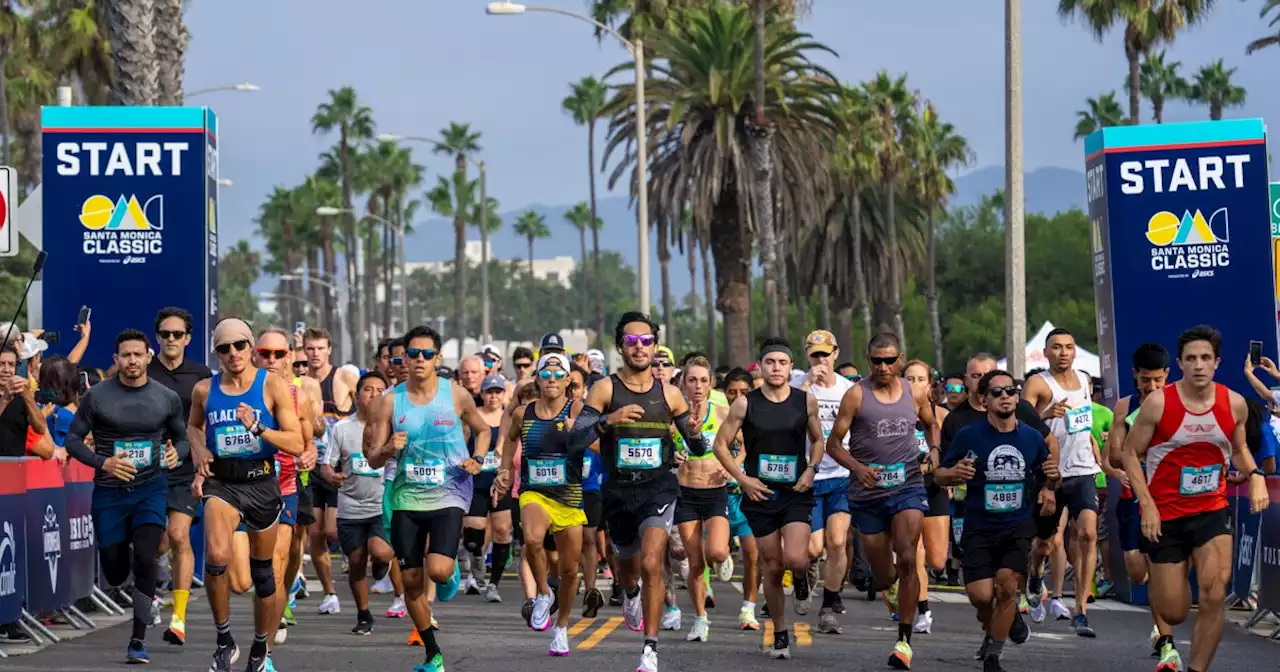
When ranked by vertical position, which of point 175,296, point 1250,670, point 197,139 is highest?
point 197,139

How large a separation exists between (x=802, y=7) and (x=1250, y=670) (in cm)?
2884

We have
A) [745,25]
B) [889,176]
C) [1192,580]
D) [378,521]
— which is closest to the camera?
[378,521]

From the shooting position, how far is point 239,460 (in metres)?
11.5

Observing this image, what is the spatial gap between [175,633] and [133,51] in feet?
40.3

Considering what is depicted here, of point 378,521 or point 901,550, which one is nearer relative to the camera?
point 901,550

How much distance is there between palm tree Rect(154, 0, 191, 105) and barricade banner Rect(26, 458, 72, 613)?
39.6ft

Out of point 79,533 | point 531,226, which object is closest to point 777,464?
point 79,533

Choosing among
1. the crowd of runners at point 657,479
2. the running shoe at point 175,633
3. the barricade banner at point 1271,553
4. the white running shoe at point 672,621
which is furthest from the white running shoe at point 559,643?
the barricade banner at point 1271,553

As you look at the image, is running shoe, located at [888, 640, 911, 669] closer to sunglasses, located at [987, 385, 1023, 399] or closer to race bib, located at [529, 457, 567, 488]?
sunglasses, located at [987, 385, 1023, 399]

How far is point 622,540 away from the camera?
42.3 feet

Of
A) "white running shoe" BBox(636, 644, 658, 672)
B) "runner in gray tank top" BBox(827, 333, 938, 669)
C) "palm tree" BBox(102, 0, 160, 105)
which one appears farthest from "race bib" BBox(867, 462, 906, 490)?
"palm tree" BBox(102, 0, 160, 105)

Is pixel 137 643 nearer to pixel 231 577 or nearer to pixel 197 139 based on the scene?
pixel 231 577

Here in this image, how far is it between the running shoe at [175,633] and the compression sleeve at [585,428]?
119 inches

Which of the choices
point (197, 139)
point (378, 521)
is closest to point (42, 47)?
point (197, 139)
